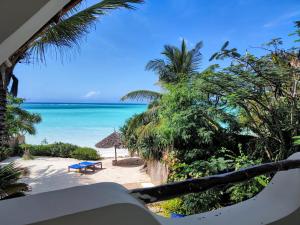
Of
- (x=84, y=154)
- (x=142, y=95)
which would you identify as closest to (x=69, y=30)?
(x=142, y=95)

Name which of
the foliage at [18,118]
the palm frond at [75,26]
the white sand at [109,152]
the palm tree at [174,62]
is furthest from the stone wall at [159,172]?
the white sand at [109,152]

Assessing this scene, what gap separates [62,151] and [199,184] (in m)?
15.1

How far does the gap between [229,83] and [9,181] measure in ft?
12.5

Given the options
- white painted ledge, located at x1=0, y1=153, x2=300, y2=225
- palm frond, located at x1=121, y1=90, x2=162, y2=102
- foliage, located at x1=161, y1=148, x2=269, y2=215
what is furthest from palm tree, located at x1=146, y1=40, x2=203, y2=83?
white painted ledge, located at x1=0, y1=153, x2=300, y2=225

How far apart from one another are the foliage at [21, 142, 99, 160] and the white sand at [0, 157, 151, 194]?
1.57m

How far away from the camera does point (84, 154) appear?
47.7 ft

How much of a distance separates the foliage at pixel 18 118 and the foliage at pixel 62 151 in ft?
9.08

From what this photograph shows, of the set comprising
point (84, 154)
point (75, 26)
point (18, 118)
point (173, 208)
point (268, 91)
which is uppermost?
point (75, 26)

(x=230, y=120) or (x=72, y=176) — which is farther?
(x=72, y=176)

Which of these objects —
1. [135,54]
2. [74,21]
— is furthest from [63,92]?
[74,21]

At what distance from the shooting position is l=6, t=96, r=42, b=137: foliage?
33.7 ft

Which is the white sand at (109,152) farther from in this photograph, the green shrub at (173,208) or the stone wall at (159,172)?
the green shrub at (173,208)

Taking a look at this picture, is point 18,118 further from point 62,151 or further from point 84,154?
point 84,154

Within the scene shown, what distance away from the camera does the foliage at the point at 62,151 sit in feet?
47.9
